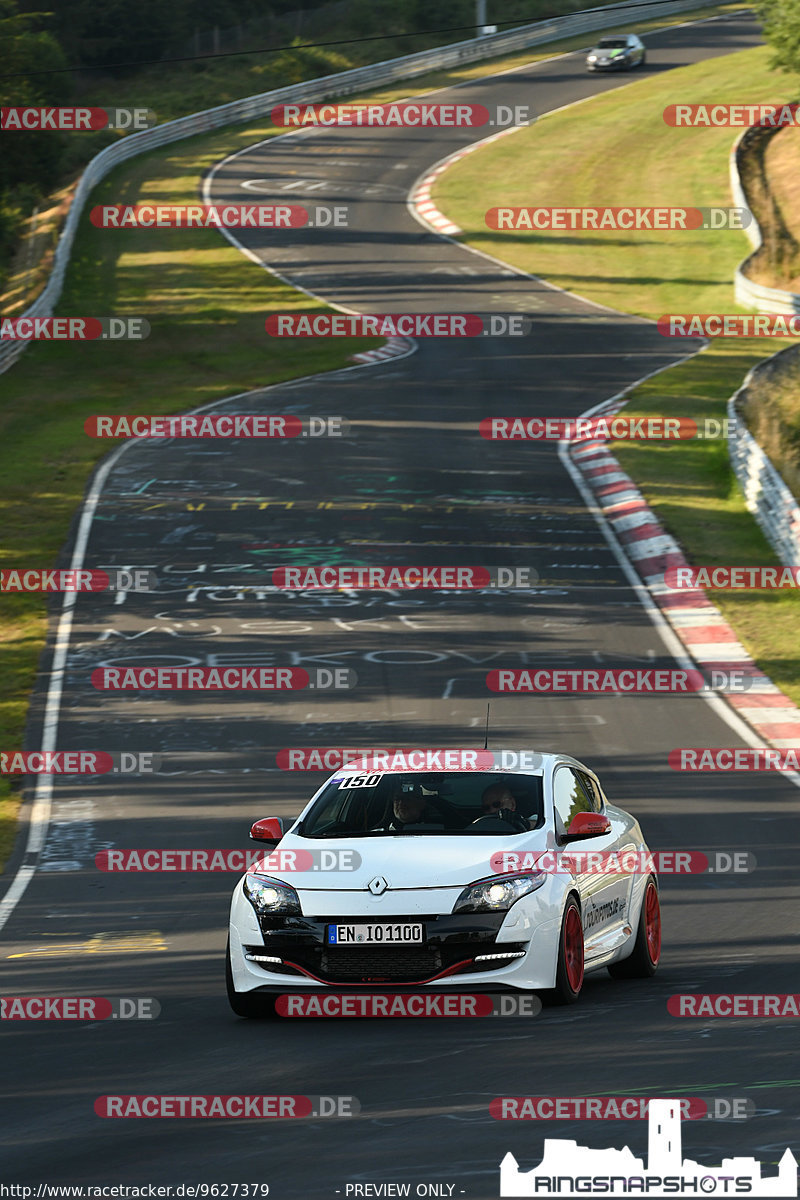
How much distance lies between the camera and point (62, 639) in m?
22.8

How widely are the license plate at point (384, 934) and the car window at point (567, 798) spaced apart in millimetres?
1242

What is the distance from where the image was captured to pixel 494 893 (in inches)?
352

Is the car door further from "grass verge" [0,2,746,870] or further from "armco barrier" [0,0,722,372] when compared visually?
"armco barrier" [0,0,722,372]

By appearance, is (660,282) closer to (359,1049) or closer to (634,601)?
(634,601)

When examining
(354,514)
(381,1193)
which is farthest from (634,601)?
(381,1193)

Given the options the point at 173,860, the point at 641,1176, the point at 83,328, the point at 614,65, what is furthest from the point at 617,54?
Answer: the point at 641,1176

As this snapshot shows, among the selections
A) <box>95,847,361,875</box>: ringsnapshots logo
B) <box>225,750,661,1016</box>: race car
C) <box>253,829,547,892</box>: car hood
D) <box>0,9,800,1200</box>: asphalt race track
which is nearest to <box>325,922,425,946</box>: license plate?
<box>225,750,661,1016</box>: race car

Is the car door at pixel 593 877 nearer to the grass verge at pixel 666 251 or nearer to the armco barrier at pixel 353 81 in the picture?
the grass verge at pixel 666 251

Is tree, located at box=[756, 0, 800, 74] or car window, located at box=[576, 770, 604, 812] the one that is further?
tree, located at box=[756, 0, 800, 74]

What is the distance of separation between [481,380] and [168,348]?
867 cm

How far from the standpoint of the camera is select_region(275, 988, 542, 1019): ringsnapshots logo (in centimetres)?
911

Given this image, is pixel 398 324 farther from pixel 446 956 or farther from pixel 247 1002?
pixel 446 956

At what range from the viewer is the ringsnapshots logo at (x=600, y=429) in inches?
1287

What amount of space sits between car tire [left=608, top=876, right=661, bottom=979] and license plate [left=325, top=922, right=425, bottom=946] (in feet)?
6.15
